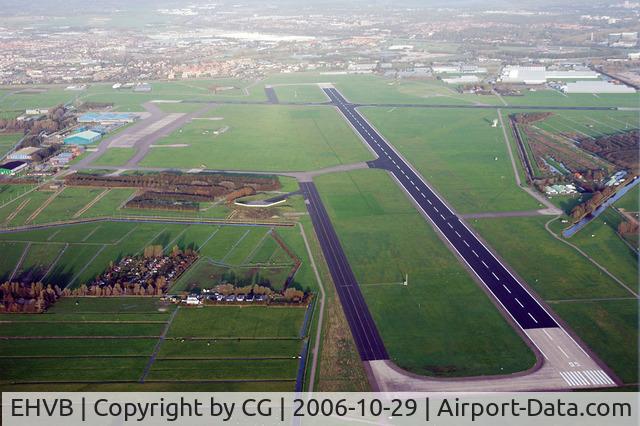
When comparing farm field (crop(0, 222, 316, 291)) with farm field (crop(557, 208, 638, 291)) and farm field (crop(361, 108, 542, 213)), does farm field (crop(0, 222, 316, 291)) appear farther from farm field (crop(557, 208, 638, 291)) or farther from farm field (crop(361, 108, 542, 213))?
farm field (crop(557, 208, 638, 291))

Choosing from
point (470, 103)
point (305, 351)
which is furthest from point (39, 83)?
point (305, 351)

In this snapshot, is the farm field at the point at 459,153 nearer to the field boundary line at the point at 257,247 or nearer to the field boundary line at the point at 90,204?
the field boundary line at the point at 257,247

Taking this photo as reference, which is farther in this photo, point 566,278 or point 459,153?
point 459,153

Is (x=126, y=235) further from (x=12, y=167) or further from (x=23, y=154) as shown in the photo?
(x=23, y=154)

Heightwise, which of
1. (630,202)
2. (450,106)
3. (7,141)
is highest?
(450,106)

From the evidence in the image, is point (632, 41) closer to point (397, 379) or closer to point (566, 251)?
point (566, 251)

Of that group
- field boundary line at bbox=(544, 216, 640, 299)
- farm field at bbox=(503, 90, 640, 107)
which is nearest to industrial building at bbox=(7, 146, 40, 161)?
field boundary line at bbox=(544, 216, 640, 299)

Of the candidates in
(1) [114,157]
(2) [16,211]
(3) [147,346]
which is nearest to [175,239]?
Answer: (3) [147,346]
